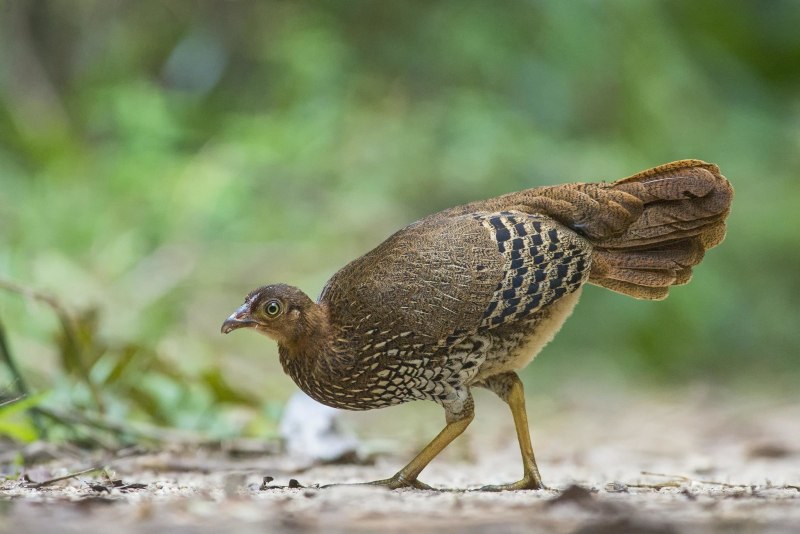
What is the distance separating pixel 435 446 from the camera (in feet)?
12.8

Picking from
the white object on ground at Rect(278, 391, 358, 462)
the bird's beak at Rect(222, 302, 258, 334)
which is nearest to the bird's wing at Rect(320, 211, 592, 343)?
the bird's beak at Rect(222, 302, 258, 334)

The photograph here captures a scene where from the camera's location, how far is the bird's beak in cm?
377

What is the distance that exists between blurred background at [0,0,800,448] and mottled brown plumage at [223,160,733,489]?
109 inches

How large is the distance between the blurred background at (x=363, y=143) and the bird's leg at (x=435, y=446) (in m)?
2.77

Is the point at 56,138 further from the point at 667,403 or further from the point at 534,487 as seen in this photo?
the point at 534,487

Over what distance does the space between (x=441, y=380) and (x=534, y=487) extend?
527 millimetres

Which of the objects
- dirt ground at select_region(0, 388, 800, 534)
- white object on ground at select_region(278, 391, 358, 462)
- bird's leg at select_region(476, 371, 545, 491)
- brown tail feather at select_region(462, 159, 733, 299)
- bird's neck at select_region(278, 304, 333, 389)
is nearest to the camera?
dirt ground at select_region(0, 388, 800, 534)

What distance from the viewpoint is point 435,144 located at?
9945 mm

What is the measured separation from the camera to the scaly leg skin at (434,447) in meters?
3.78

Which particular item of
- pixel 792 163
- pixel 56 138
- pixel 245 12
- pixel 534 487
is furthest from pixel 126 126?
pixel 534 487

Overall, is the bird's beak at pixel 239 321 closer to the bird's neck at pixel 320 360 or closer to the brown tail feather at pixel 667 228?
the bird's neck at pixel 320 360

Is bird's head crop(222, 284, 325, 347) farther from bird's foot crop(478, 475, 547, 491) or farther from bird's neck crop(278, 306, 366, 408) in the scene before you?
bird's foot crop(478, 475, 547, 491)

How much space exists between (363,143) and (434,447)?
638cm

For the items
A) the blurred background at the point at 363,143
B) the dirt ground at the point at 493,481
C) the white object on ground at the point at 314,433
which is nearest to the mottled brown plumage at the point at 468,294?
the dirt ground at the point at 493,481
